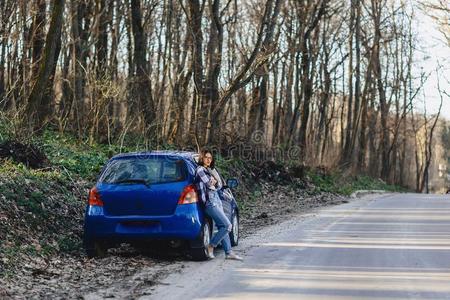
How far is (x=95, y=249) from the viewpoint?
10875 mm

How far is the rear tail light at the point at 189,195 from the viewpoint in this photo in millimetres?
10633

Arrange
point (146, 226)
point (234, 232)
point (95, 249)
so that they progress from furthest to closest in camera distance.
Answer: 1. point (234, 232)
2. point (95, 249)
3. point (146, 226)

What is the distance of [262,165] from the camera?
28922mm

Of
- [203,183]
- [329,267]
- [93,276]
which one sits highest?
[203,183]

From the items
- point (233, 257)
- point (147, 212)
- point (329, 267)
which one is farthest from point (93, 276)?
point (329, 267)

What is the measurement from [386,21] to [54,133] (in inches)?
1342

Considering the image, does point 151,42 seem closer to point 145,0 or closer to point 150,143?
point 145,0

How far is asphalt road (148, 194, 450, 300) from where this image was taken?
8.34 m

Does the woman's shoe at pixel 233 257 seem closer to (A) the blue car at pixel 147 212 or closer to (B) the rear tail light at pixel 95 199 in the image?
(A) the blue car at pixel 147 212

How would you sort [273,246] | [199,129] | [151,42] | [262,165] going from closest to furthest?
1. [273,246]
2. [199,129]
3. [262,165]
4. [151,42]

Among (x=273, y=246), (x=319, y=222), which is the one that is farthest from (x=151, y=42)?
(x=273, y=246)

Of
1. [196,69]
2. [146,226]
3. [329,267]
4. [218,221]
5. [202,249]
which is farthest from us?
[196,69]

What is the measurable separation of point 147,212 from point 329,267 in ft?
9.29

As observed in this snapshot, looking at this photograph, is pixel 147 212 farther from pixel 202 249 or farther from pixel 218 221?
pixel 218 221
